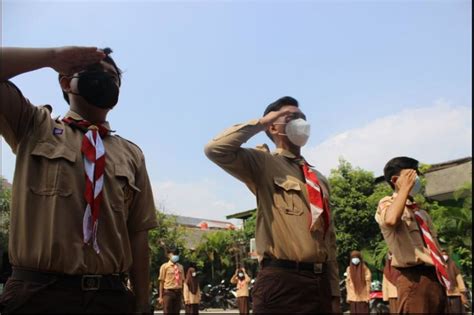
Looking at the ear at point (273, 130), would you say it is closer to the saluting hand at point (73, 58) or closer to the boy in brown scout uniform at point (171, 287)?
the saluting hand at point (73, 58)

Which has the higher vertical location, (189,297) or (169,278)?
(169,278)

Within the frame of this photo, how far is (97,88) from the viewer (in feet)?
8.20

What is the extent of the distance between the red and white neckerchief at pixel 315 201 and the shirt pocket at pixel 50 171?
1.80 meters

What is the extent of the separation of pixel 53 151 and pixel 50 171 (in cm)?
9

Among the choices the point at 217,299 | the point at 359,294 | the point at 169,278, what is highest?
the point at 169,278

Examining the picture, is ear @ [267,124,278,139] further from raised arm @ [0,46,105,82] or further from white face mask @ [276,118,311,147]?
raised arm @ [0,46,105,82]

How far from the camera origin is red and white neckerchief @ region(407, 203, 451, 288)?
4363 millimetres

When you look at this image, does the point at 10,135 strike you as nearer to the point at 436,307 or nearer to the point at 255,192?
the point at 255,192

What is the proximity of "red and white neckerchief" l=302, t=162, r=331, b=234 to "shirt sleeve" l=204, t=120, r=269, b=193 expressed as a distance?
1.15 feet

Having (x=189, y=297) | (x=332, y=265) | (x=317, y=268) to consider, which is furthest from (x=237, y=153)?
(x=189, y=297)

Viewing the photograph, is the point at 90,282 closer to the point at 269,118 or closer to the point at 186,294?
the point at 269,118

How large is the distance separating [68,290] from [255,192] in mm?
1868

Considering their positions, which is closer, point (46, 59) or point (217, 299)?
point (46, 59)

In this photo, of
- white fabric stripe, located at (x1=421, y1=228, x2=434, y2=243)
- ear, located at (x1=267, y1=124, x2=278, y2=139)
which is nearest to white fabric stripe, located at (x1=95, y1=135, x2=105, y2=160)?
ear, located at (x1=267, y1=124, x2=278, y2=139)
